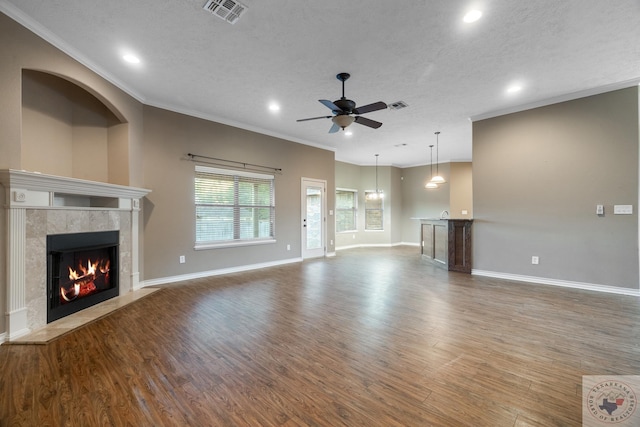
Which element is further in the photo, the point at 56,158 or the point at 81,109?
the point at 81,109

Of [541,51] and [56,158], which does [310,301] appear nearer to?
[56,158]

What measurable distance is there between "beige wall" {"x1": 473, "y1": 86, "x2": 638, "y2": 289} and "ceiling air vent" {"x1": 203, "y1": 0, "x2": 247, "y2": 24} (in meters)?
4.72

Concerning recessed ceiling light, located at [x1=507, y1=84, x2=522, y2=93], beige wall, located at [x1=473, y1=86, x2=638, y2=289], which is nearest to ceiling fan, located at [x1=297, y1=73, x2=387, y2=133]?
recessed ceiling light, located at [x1=507, y1=84, x2=522, y2=93]

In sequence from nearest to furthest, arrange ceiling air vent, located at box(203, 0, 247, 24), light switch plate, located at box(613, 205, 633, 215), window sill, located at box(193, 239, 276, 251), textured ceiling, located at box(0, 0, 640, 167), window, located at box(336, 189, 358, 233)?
ceiling air vent, located at box(203, 0, 247, 24) < textured ceiling, located at box(0, 0, 640, 167) < light switch plate, located at box(613, 205, 633, 215) < window sill, located at box(193, 239, 276, 251) < window, located at box(336, 189, 358, 233)

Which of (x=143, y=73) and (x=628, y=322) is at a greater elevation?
(x=143, y=73)

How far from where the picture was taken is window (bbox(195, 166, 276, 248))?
5191 millimetres

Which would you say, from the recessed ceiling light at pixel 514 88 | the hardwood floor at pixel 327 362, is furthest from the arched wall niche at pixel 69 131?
the recessed ceiling light at pixel 514 88

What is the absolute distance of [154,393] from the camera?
1793 millimetres

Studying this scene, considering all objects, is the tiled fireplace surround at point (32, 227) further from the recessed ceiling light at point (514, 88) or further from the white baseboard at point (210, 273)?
the recessed ceiling light at point (514, 88)

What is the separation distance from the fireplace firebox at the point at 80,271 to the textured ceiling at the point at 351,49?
221 cm

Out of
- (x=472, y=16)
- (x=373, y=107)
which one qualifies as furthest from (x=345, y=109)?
(x=472, y=16)

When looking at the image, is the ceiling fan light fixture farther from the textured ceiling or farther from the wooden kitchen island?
the wooden kitchen island

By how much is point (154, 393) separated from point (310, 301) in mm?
2151

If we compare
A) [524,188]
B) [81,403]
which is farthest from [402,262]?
[81,403]
